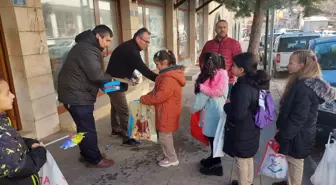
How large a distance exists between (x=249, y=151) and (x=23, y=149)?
187 cm

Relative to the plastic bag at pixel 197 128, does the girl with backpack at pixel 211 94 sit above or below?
above

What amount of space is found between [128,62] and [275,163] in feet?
7.29

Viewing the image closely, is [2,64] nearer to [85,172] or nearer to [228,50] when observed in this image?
[85,172]

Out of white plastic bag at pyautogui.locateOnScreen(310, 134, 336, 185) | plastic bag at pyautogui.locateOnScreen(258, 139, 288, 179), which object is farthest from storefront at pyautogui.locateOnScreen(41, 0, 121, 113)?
white plastic bag at pyautogui.locateOnScreen(310, 134, 336, 185)

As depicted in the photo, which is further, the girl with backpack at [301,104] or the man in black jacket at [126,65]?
the man in black jacket at [126,65]

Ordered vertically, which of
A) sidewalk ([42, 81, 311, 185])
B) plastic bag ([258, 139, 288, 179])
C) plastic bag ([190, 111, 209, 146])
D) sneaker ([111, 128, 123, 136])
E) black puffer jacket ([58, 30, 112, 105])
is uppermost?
black puffer jacket ([58, 30, 112, 105])

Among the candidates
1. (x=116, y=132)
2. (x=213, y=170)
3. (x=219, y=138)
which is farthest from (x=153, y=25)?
(x=219, y=138)

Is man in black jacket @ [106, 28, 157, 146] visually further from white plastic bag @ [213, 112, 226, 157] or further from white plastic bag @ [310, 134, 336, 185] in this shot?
white plastic bag @ [310, 134, 336, 185]

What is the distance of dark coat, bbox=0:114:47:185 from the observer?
1464 millimetres

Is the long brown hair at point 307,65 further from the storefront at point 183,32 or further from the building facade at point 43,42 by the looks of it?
the storefront at point 183,32

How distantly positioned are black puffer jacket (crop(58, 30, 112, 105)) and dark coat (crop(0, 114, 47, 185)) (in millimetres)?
1307

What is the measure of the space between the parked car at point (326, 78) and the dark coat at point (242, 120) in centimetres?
155

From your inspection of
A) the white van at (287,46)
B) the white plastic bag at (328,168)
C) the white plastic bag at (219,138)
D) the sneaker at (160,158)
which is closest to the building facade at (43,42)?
the sneaker at (160,158)

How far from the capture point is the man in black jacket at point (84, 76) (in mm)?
2924
